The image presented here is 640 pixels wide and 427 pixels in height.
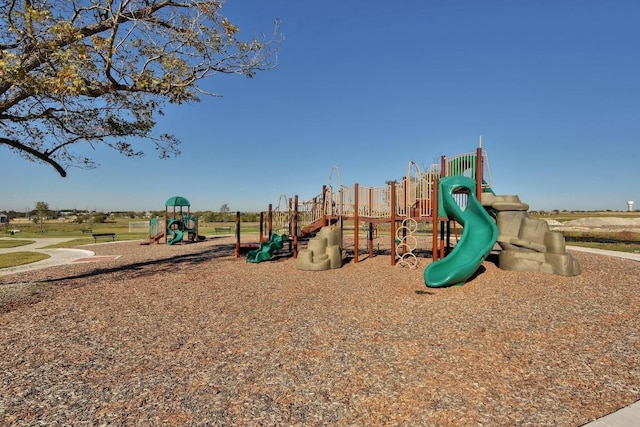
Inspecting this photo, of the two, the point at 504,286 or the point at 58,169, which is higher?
the point at 58,169

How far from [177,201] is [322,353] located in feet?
74.4

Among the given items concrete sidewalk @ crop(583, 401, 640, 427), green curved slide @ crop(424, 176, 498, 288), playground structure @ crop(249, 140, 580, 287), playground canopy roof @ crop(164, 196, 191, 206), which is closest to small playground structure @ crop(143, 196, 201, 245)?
playground canopy roof @ crop(164, 196, 191, 206)

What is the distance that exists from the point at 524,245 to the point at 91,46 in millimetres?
12588

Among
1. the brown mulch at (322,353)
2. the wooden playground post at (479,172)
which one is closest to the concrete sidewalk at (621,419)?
the brown mulch at (322,353)

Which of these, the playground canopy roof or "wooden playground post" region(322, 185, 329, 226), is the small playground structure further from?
"wooden playground post" region(322, 185, 329, 226)

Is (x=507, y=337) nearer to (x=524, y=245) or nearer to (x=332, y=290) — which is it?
(x=332, y=290)

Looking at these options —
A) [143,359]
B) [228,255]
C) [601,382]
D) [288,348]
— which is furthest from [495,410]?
[228,255]

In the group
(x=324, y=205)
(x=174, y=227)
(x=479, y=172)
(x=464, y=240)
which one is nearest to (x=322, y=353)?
(x=464, y=240)

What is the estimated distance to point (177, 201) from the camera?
25.2 metres

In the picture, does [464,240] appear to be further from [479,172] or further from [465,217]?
[479,172]

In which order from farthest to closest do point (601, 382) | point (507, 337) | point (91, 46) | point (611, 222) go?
point (611, 222), point (91, 46), point (507, 337), point (601, 382)

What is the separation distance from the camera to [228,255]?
54.6 ft

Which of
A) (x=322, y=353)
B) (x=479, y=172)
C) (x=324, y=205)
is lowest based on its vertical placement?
(x=322, y=353)

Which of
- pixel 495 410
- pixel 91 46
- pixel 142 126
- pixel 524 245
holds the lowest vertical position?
pixel 495 410
